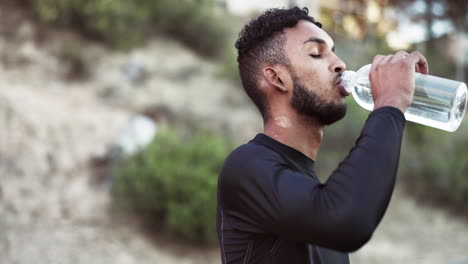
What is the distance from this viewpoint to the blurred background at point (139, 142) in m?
5.57

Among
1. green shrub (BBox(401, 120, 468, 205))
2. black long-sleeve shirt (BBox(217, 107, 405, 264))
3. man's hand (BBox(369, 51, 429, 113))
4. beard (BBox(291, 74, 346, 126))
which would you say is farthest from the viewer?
green shrub (BBox(401, 120, 468, 205))

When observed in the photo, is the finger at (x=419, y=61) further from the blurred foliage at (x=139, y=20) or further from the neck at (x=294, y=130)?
the blurred foliage at (x=139, y=20)

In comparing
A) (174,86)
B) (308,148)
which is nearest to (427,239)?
(174,86)

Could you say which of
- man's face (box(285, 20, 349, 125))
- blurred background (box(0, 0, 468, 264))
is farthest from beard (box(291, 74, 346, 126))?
blurred background (box(0, 0, 468, 264))

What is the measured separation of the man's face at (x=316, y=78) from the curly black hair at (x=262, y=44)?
0.13 ft

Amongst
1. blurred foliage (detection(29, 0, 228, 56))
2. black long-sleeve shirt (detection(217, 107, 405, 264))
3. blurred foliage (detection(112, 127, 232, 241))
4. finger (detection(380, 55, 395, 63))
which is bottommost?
black long-sleeve shirt (detection(217, 107, 405, 264))

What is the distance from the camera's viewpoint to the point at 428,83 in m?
1.31

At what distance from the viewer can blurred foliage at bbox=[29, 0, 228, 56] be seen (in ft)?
28.3

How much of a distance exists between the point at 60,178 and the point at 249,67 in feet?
17.1

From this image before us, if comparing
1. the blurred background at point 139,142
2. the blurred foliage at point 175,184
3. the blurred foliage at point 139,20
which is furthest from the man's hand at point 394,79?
the blurred foliage at point 139,20

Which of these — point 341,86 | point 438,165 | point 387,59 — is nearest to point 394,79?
point 387,59

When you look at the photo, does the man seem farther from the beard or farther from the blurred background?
the blurred background

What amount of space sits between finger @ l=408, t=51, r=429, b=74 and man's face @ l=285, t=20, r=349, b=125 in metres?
0.19

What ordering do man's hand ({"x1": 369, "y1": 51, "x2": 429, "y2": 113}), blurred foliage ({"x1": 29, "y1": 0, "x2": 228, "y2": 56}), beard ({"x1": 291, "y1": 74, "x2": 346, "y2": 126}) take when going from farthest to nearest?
blurred foliage ({"x1": 29, "y1": 0, "x2": 228, "y2": 56}) < beard ({"x1": 291, "y1": 74, "x2": 346, "y2": 126}) < man's hand ({"x1": 369, "y1": 51, "x2": 429, "y2": 113})
